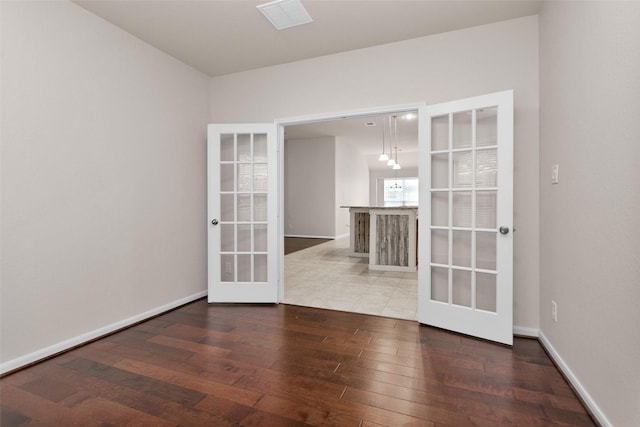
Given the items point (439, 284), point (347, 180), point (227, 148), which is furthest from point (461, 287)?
point (347, 180)

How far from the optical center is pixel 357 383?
1894 millimetres

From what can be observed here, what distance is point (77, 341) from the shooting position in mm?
Answer: 2465

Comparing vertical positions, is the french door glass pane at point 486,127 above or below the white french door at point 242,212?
above

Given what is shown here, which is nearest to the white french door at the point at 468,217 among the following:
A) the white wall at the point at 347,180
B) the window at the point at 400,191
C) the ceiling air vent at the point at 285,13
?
the ceiling air vent at the point at 285,13

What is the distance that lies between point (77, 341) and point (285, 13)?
10.3 ft

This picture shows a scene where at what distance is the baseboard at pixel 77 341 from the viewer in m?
2.09

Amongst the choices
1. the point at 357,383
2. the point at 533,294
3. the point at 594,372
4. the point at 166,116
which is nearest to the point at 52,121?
the point at 166,116

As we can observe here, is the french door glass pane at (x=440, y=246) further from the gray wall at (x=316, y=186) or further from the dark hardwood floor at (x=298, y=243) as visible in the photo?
the gray wall at (x=316, y=186)

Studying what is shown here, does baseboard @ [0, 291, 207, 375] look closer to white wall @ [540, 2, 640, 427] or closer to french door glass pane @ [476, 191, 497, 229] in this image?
french door glass pane @ [476, 191, 497, 229]

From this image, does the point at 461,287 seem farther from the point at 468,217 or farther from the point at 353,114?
the point at 353,114

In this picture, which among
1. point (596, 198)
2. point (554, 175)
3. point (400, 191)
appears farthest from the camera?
point (400, 191)

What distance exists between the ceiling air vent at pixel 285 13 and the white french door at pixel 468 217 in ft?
4.41

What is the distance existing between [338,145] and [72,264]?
7427 millimetres

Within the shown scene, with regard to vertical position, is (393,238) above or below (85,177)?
below
